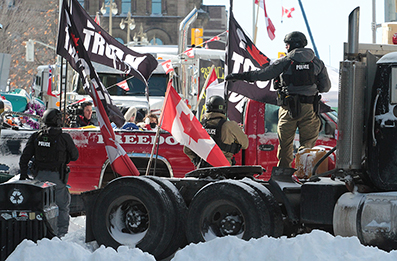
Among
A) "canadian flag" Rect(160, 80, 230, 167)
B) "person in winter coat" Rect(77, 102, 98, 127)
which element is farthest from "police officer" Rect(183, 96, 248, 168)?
"person in winter coat" Rect(77, 102, 98, 127)

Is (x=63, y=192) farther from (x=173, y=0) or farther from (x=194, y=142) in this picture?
(x=173, y=0)

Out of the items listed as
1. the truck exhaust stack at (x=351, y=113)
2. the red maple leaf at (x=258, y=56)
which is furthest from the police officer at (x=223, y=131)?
the red maple leaf at (x=258, y=56)

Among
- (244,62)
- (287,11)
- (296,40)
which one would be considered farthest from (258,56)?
(287,11)

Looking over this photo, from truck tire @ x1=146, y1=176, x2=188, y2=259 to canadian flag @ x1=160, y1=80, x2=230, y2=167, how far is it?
105cm

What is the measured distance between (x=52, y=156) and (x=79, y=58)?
54.6 inches

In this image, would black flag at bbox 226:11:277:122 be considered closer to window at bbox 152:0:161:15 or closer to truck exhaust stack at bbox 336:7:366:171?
truck exhaust stack at bbox 336:7:366:171

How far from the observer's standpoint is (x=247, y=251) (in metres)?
4.89

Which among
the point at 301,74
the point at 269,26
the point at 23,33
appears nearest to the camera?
the point at 301,74

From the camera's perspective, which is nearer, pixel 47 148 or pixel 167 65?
pixel 47 148

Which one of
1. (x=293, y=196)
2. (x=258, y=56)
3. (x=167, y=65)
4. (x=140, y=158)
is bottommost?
(x=293, y=196)

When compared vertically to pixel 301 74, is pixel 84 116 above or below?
below

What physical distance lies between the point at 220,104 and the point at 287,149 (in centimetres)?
100

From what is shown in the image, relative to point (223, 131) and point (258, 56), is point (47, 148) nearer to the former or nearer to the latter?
point (223, 131)

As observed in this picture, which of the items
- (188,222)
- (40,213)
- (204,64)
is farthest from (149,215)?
(204,64)
